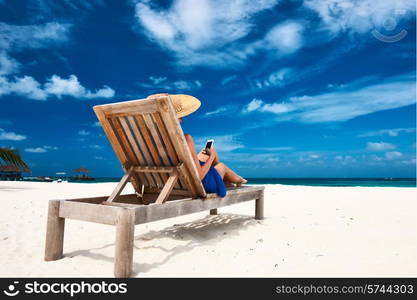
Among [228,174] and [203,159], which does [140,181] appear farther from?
[228,174]

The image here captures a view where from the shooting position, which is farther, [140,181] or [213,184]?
[140,181]

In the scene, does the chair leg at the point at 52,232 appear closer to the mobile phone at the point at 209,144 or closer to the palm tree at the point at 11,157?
the mobile phone at the point at 209,144

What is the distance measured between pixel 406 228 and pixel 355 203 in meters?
3.06

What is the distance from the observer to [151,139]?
3561 mm

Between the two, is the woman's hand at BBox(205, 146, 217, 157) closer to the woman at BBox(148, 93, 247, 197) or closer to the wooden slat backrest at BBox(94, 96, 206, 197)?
the woman at BBox(148, 93, 247, 197)

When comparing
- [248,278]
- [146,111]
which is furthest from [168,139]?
[248,278]

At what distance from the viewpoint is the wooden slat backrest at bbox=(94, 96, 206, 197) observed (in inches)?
124

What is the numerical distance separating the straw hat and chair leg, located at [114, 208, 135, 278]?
151 cm

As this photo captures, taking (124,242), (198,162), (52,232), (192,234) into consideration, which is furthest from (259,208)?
(52,232)

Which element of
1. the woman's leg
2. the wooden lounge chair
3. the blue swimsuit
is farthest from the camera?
the woman's leg

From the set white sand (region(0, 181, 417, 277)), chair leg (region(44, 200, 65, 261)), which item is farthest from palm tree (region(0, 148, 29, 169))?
chair leg (region(44, 200, 65, 261))

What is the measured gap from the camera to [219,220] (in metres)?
5.41

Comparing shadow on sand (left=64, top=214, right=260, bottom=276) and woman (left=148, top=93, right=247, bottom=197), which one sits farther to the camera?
woman (left=148, top=93, right=247, bottom=197)

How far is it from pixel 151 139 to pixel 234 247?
5.62 ft
